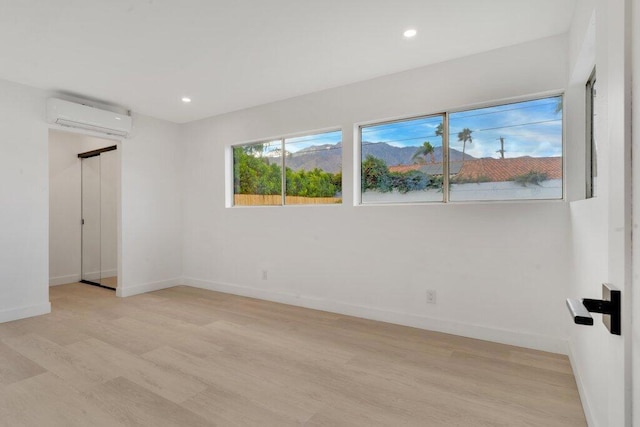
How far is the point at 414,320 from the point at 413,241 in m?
0.77

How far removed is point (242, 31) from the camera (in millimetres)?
2607

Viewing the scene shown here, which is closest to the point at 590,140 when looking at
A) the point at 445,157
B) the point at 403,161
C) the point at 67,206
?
the point at 445,157

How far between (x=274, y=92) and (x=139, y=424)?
132 inches

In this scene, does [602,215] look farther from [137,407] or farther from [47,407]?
[47,407]

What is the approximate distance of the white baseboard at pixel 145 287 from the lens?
4562 millimetres

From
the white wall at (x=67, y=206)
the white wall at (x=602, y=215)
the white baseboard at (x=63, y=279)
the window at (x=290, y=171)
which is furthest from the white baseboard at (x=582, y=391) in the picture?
the white baseboard at (x=63, y=279)

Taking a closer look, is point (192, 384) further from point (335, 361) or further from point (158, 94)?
point (158, 94)

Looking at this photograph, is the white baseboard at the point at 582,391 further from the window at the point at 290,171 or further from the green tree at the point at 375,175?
the window at the point at 290,171

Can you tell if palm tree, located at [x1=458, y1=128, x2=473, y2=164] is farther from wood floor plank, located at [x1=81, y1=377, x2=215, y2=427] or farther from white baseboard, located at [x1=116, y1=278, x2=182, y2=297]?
white baseboard, located at [x1=116, y1=278, x2=182, y2=297]

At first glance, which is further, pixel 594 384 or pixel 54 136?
pixel 54 136

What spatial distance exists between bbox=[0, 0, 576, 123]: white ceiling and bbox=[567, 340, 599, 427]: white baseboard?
8.01ft

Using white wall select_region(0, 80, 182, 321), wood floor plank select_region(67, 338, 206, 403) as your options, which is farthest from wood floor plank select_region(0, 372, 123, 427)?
white wall select_region(0, 80, 182, 321)

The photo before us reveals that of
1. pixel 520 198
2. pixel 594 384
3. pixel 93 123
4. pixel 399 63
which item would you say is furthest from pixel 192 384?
pixel 93 123

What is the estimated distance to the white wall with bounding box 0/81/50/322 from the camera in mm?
3492
